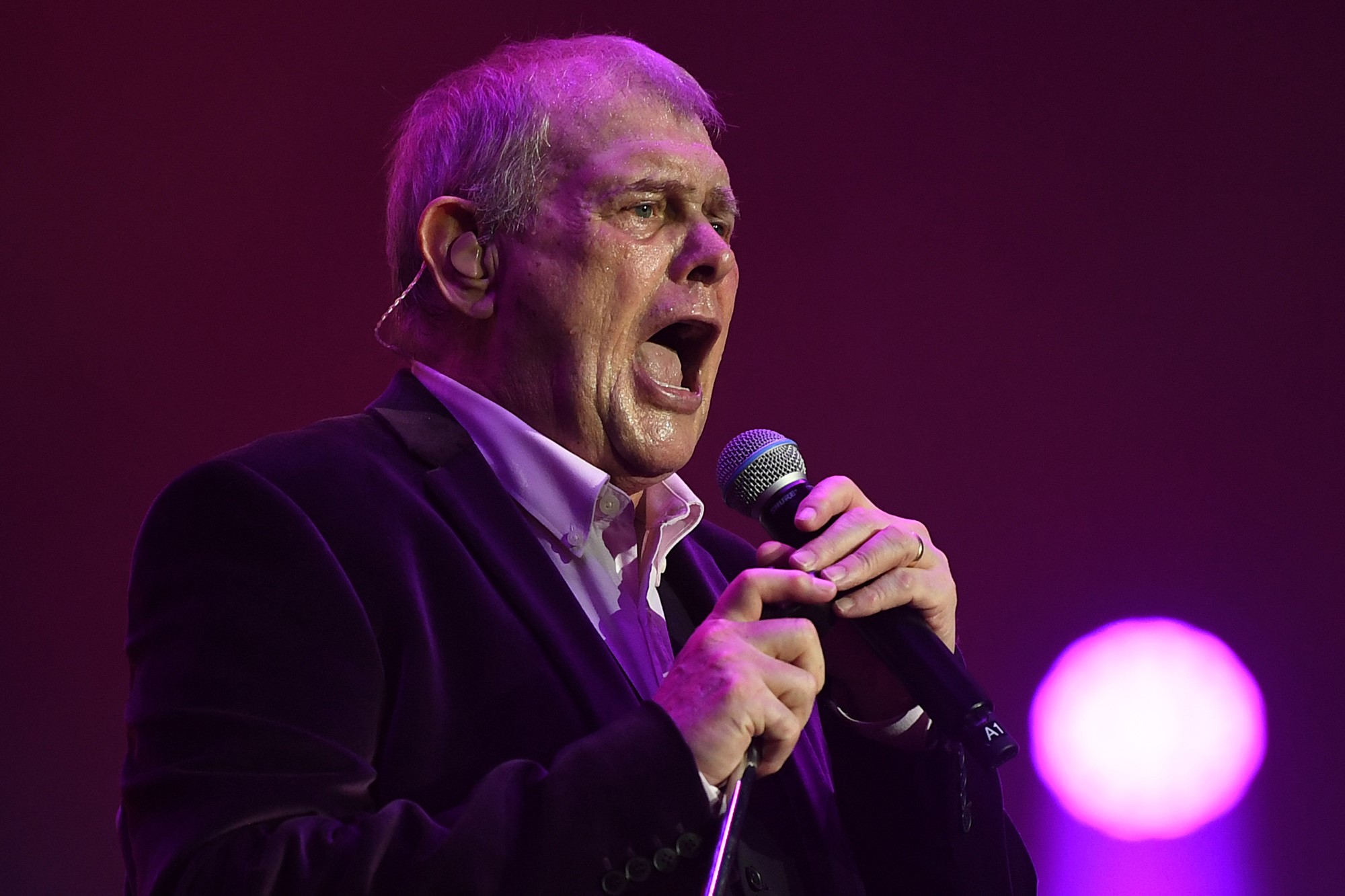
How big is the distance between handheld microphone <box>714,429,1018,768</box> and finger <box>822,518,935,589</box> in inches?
1.9

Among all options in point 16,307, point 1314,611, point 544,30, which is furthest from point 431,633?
point 1314,611

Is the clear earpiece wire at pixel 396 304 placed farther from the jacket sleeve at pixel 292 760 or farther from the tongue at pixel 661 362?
the jacket sleeve at pixel 292 760

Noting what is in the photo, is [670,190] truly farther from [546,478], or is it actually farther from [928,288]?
[928,288]

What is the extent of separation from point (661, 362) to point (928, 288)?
53.5 inches

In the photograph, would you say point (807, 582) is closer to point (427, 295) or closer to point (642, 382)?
point (642, 382)

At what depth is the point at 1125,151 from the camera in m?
Result: 2.90

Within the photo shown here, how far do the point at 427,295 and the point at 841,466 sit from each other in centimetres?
127

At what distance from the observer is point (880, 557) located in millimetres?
1405

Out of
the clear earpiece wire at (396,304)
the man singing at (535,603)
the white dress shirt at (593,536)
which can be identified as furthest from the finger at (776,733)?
the clear earpiece wire at (396,304)

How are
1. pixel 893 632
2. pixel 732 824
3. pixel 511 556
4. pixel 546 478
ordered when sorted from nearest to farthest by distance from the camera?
pixel 732 824
pixel 893 632
pixel 511 556
pixel 546 478

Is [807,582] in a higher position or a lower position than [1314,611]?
higher

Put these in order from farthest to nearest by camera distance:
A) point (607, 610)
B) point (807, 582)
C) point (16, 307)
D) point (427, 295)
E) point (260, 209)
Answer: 1. point (260, 209)
2. point (16, 307)
3. point (427, 295)
4. point (607, 610)
5. point (807, 582)

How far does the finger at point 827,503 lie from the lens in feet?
4.71

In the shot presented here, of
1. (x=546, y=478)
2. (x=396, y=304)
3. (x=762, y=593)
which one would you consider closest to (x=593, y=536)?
(x=546, y=478)
